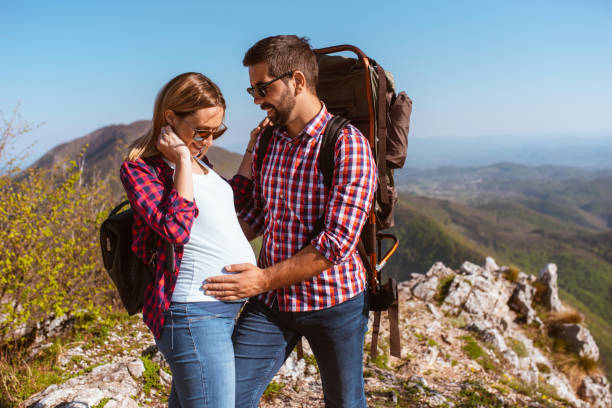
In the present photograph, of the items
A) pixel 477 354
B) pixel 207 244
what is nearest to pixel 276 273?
pixel 207 244

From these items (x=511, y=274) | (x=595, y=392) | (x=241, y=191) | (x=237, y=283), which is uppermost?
(x=241, y=191)

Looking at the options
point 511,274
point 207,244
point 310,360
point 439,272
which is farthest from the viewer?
point 511,274

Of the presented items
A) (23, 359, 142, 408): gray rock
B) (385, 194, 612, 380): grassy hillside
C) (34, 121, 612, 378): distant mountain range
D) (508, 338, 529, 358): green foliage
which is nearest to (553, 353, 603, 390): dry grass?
(508, 338, 529, 358): green foliage

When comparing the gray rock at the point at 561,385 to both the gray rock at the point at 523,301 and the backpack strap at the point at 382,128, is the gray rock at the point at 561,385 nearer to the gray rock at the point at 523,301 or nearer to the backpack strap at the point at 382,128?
the gray rock at the point at 523,301

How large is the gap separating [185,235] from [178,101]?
0.68m

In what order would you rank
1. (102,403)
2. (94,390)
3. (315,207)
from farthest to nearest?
1. (94,390)
2. (102,403)
3. (315,207)

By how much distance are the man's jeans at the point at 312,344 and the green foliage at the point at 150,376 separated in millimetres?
2269

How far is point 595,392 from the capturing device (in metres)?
9.69

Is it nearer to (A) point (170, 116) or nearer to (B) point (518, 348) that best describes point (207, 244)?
(A) point (170, 116)

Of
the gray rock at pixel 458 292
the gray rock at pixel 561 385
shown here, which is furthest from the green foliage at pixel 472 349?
the gray rock at pixel 561 385

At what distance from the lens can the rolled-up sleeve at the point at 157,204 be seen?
1772 millimetres

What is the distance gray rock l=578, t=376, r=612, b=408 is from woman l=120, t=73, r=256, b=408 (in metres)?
10.6

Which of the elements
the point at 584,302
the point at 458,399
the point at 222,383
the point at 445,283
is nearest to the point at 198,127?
the point at 222,383

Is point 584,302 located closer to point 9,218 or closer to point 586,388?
point 586,388
